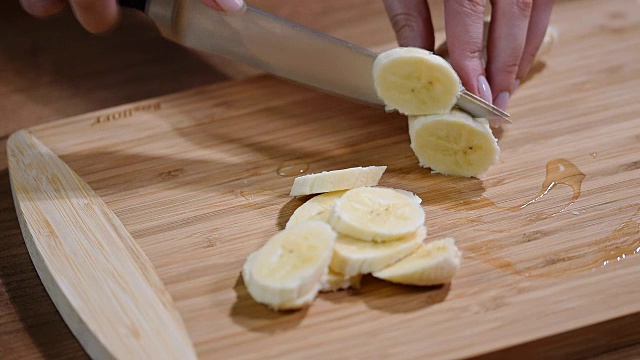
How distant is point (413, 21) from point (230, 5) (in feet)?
2.02

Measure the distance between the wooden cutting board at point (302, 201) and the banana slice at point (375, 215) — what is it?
124mm

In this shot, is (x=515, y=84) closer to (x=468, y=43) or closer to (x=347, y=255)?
(x=468, y=43)

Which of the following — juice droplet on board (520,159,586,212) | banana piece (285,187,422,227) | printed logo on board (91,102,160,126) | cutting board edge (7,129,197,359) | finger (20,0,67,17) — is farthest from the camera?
printed logo on board (91,102,160,126)

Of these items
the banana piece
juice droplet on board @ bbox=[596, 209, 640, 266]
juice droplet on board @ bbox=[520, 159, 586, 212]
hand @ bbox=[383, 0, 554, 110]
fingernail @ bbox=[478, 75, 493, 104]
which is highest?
hand @ bbox=[383, 0, 554, 110]

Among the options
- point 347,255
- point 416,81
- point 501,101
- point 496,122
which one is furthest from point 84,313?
point 501,101

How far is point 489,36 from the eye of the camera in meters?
2.41

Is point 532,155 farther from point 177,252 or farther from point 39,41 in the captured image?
point 39,41

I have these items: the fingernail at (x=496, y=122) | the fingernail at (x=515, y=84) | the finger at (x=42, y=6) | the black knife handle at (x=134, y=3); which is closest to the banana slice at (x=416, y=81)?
the fingernail at (x=496, y=122)

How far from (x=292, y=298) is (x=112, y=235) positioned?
1.86 feet

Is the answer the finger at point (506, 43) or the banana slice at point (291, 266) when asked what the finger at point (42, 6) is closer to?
the banana slice at point (291, 266)

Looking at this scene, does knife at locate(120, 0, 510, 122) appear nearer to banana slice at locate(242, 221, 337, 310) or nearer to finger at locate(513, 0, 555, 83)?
finger at locate(513, 0, 555, 83)

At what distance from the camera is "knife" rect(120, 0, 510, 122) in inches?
88.9

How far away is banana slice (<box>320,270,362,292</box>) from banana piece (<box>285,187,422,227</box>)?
0.17 m

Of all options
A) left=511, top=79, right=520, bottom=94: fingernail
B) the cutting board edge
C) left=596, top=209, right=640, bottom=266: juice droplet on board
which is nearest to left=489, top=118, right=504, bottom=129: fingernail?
left=511, top=79, right=520, bottom=94: fingernail
